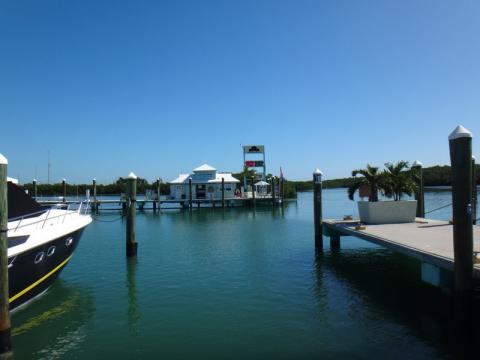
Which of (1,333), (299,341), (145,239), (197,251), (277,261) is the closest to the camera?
(1,333)

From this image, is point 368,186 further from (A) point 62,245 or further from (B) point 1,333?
(B) point 1,333

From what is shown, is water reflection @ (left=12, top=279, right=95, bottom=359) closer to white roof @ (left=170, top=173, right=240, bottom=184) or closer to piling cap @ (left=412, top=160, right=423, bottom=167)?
piling cap @ (left=412, top=160, right=423, bottom=167)

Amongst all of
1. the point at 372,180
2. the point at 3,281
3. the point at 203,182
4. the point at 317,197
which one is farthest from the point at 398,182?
the point at 203,182

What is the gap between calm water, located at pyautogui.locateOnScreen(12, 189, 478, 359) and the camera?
672cm

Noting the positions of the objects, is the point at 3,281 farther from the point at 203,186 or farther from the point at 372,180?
the point at 203,186

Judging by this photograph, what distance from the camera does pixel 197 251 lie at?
16.6 m

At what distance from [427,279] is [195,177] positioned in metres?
43.4

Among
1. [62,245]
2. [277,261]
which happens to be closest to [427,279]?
[277,261]

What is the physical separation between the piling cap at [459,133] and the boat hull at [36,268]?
8468mm

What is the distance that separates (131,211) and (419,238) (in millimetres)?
9788

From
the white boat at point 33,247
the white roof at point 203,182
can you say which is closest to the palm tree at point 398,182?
the white boat at point 33,247

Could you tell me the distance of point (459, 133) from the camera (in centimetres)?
656

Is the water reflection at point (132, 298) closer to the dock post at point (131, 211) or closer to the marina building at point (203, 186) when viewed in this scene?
the dock post at point (131, 211)

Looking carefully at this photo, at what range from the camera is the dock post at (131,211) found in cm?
1438
